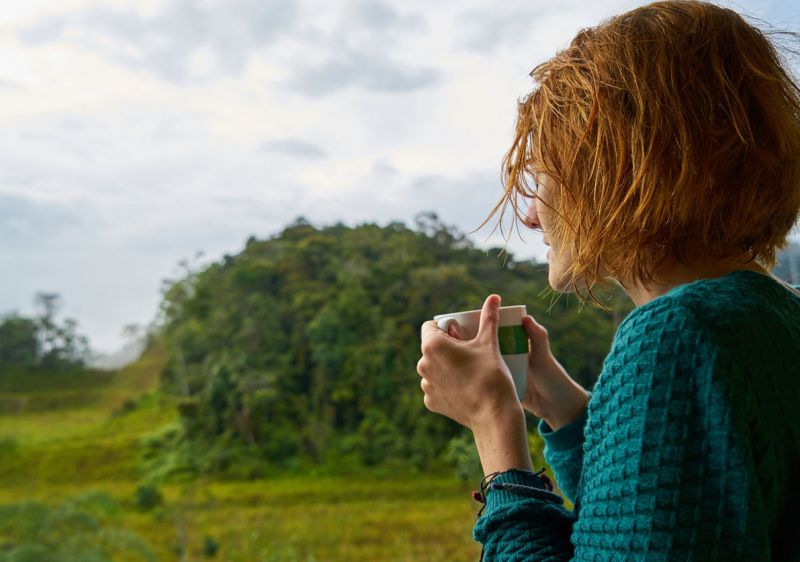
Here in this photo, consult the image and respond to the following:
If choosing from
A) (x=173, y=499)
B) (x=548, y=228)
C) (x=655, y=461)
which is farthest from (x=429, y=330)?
(x=173, y=499)

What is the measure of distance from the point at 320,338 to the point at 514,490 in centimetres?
145

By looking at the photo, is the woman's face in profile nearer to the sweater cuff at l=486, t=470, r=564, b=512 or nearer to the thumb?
the thumb

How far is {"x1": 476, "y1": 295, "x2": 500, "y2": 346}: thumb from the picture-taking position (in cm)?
70

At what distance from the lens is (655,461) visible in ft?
1.69

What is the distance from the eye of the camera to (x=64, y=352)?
194cm

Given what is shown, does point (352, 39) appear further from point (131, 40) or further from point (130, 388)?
point (130, 388)

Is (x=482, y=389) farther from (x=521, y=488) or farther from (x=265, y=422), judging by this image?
(x=265, y=422)

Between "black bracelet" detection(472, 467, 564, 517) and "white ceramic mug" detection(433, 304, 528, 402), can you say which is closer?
"black bracelet" detection(472, 467, 564, 517)

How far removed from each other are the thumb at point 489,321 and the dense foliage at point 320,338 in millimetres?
1124

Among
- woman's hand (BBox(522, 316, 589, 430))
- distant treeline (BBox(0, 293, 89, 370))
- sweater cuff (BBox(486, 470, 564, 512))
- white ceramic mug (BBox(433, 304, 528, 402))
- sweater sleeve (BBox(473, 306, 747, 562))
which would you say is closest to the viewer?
sweater sleeve (BBox(473, 306, 747, 562))

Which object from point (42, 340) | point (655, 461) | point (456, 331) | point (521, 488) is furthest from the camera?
point (42, 340)

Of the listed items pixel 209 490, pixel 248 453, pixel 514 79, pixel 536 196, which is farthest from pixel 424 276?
pixel 536 196

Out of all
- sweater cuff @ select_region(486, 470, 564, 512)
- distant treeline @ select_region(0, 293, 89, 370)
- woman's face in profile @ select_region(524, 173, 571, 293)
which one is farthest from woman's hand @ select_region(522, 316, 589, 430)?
distant treeline @ select_region(0, 293, 89, 370)

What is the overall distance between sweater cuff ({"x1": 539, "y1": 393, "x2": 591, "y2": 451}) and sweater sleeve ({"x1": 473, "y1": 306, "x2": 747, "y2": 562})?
0.95 ft
